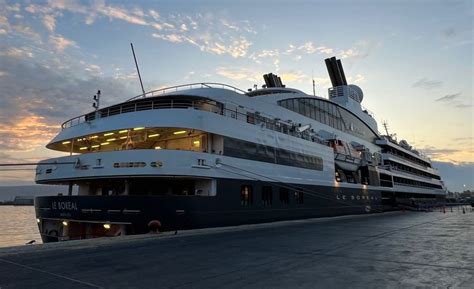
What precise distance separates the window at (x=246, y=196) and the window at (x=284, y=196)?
3210mm

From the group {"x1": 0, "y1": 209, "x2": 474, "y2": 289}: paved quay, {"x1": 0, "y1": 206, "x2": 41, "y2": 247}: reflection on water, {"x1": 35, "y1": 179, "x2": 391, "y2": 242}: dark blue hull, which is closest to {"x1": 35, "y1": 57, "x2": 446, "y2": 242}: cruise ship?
{"x1": 35, "y1": 179, "x2": 391, "y2": 242}: dark blue hull

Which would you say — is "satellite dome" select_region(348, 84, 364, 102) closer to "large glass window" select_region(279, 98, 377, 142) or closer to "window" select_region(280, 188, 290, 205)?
"large glass window" select_region(279, 98, 377, 142)

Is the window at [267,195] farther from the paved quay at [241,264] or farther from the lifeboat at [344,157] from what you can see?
the lifeboat at [344,157]

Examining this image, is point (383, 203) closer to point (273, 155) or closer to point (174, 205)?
point (273, 155)

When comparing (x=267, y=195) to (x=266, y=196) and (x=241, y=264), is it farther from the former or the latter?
(x=241, y=264)

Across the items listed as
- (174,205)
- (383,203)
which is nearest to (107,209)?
(174,205)

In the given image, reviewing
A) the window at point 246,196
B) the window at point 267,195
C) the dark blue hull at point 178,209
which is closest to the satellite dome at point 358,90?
the dark blue hull at point 178,209

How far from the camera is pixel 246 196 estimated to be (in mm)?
18859

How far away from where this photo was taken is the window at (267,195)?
793 inches

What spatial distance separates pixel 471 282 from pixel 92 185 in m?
19.0

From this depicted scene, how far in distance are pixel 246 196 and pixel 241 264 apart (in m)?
11.0

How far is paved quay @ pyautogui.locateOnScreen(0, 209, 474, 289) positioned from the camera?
616cm

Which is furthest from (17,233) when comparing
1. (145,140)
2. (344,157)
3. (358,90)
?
(358,90)

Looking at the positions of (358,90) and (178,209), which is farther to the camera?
(358,90)
